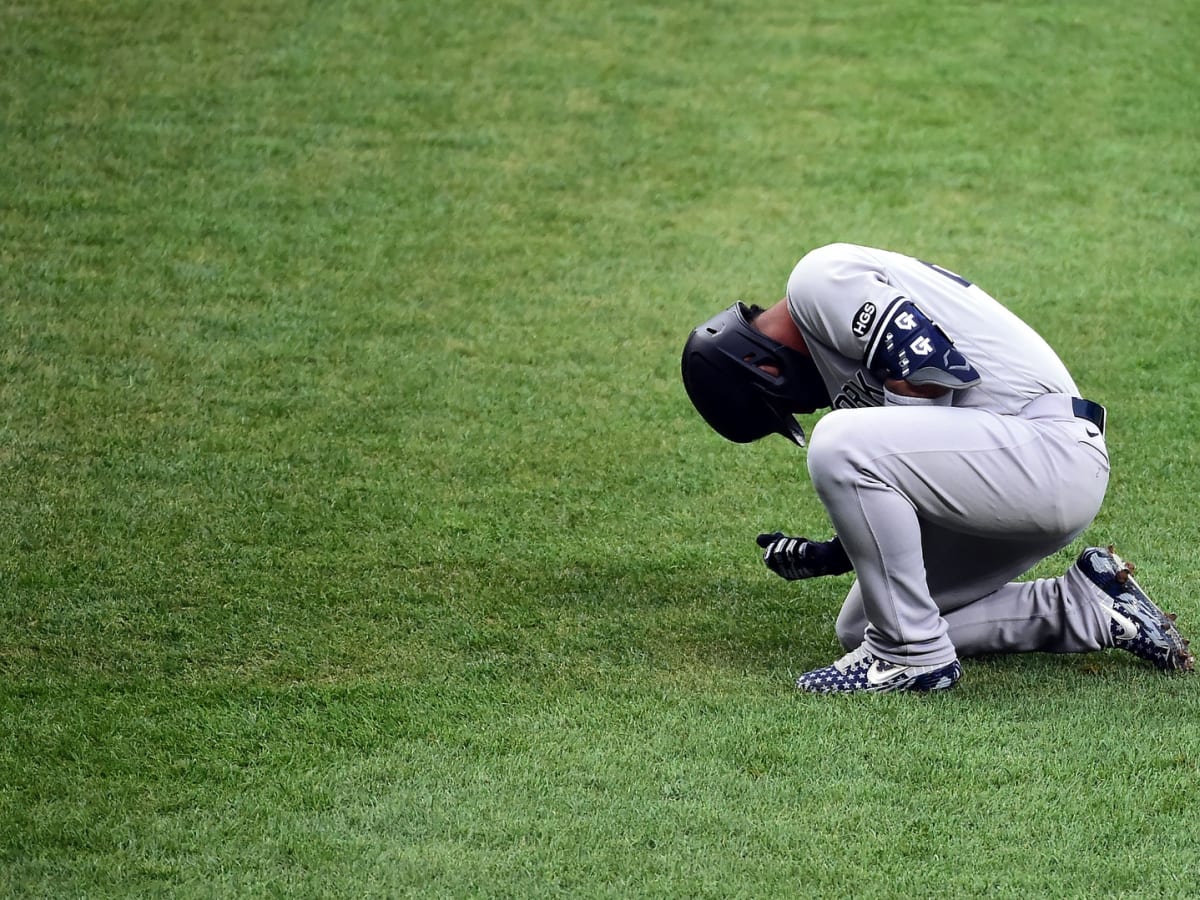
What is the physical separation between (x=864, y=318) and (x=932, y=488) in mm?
441

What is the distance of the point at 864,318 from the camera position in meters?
3.54

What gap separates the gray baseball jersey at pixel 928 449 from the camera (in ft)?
11.7

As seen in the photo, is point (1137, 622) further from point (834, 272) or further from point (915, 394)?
point (834, 272)

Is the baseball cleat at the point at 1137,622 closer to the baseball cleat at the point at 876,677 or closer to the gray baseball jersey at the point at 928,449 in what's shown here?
the gray baseball jersey at the point at 928,449

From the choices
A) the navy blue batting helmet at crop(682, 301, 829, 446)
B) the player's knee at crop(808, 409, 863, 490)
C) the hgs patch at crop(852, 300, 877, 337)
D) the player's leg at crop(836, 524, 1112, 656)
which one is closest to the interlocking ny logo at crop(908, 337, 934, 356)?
the hgs patch at crop(852, 300, 877, 337)

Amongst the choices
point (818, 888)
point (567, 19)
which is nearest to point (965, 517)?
point (818, 888)

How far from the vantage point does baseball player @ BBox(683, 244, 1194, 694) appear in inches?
140

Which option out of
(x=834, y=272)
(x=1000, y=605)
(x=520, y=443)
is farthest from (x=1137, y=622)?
(x=520, y=443)

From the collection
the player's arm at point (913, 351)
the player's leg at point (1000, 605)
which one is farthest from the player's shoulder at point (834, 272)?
the player's leg at point (1000, 605)

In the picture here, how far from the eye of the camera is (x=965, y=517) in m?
3.64

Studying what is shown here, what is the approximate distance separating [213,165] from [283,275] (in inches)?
53.1

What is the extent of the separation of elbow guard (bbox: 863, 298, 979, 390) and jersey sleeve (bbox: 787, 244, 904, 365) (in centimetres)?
2

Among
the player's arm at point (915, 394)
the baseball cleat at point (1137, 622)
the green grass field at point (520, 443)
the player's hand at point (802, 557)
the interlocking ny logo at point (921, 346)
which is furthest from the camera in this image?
the player's hand at point (802, 557)

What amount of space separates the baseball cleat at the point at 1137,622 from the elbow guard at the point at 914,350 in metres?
0.75
